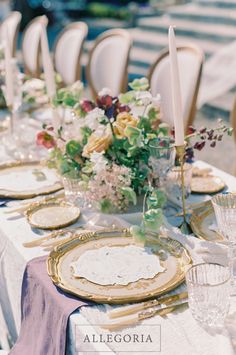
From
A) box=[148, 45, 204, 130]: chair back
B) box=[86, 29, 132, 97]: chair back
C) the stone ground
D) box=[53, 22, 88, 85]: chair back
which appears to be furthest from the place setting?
the stone ground

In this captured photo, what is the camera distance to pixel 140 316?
1452 millimetres

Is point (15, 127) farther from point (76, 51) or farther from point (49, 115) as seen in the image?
point (76, 51)

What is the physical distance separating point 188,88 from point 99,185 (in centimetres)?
137

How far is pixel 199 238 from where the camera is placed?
1.80 metres

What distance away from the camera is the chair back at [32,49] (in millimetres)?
4770

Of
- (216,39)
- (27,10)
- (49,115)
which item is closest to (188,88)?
(49,115)

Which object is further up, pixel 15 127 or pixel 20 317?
pixel 15 127

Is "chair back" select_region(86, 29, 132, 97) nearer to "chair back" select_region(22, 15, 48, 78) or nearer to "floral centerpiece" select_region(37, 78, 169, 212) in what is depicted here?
"chair back" select_region(22, 15, 48, 78)

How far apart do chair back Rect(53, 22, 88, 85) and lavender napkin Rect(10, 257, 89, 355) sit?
9.15 feet

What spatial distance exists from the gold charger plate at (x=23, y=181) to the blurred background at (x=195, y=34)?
1.88 m

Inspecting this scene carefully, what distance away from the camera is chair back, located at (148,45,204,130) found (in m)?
3.07

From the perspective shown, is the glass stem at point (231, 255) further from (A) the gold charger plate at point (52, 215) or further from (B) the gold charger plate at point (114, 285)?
(A) the gold charger plate at point (52, 215)

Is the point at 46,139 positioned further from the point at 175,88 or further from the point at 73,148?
the point at 175,88

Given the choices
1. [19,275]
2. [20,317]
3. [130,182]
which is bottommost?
[20,317]
